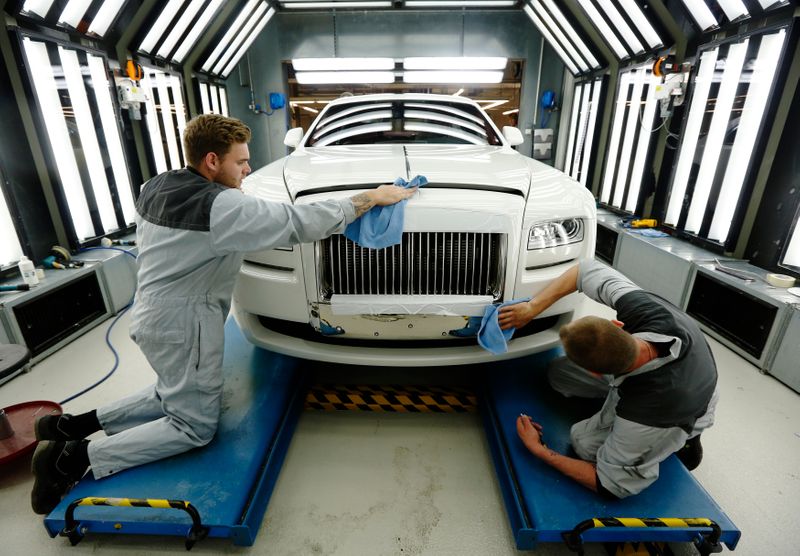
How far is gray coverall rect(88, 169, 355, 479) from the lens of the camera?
4.93 feet

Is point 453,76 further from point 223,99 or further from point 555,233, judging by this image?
point 555,233

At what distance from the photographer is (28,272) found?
2.75 meters

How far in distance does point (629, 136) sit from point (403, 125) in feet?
12.5

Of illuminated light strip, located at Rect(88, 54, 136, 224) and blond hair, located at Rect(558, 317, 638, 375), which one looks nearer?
blond hair, located at Rect(558, 317, 638, 375)

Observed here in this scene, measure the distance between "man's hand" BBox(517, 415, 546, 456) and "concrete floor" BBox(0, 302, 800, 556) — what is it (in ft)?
0.97

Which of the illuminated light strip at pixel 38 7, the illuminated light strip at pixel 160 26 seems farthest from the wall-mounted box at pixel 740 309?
the illuminated light strip at pixel 160 26

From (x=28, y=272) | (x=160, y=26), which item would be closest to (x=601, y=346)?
(x=28, y=272)

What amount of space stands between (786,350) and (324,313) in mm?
2786

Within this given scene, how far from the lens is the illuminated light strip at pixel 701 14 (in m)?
3.66

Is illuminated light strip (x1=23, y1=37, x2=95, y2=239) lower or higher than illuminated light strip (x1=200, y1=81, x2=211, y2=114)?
lower

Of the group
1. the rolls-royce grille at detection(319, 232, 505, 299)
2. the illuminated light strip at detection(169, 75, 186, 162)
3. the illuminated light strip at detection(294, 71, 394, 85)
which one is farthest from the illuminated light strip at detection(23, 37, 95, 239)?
the illuminated light strip at detection(294, 71, 394, 85)

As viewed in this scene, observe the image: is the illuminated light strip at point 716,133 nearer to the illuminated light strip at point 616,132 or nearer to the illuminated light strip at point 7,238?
the illuminated light strip at point 616,132

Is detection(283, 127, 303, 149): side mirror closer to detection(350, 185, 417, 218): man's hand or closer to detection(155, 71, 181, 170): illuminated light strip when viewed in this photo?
detection(350, 185, 417, 218): man's hand

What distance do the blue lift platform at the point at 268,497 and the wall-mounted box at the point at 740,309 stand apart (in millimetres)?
1571
